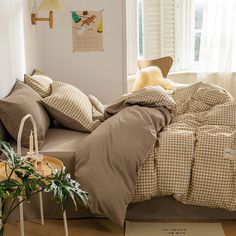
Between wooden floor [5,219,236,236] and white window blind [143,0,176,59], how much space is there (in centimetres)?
295

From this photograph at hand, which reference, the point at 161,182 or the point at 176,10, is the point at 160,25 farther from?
the point at 161,182

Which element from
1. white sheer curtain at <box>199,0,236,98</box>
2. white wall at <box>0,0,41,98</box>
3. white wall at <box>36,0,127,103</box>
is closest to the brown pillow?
white wall at <box>0,0,41,98</box>

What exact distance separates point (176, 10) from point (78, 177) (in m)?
3.29

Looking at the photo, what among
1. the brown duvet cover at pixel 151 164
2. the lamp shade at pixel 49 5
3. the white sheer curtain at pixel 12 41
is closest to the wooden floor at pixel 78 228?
the brown duvet cover at pixel 151 164

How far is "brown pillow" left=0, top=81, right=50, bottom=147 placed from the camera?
8.26 feet

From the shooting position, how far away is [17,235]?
2.42 metres

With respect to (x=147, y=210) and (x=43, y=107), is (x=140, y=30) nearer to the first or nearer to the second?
(x=43, y=107)

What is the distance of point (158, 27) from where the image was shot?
5109mm

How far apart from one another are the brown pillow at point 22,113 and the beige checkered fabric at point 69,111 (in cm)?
7

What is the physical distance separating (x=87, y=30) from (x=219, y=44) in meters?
1.66

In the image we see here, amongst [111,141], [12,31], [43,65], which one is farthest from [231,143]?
[43,65]

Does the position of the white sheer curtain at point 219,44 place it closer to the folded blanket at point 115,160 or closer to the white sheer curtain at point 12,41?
the white sheer curtain at point 12,41

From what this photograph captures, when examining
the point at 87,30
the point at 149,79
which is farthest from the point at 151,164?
the point at 87,30

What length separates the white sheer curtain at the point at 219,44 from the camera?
4965 mm
